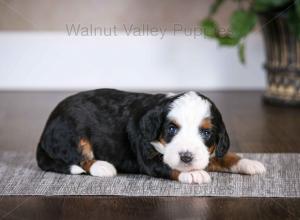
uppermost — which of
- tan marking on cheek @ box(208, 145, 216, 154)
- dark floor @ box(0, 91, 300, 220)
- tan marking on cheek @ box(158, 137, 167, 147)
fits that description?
tan marking on cheek @ box(158, 137, 167, 147)

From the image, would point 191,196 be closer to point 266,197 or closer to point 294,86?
point 266,197

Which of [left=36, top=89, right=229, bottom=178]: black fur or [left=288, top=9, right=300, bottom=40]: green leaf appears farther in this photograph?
[left=288, top=9, right=300, bottom=40]: green leaf

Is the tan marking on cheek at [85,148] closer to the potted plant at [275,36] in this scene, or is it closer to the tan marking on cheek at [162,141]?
the tan marking on cheek at [162,141]

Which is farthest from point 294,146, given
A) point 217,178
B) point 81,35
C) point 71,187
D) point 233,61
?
point 81,35

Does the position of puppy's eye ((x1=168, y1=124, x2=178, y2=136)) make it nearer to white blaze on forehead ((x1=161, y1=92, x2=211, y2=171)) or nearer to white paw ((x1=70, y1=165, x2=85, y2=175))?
white blaze on forehead ((x1=161, y1=92, x2=211, y2=171))

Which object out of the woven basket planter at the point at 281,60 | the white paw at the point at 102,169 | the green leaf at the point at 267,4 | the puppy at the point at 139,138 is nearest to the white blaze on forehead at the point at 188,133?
the puppy at the point at 139,138

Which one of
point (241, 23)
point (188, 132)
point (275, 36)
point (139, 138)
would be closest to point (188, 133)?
point (188, 132)

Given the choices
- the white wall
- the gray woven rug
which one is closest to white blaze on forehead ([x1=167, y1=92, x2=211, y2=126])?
the gray woven rug
